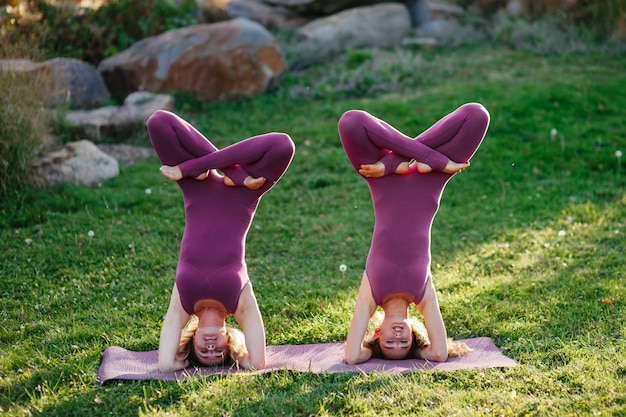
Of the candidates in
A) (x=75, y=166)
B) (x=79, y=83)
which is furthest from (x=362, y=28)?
(x=75, y=166)

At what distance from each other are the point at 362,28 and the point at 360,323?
402 inches

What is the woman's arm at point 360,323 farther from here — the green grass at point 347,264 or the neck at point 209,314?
the neck at point 209,314

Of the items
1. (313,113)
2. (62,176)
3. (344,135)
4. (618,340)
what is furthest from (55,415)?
(313,113)

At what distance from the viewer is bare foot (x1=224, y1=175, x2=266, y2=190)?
4.45 meters

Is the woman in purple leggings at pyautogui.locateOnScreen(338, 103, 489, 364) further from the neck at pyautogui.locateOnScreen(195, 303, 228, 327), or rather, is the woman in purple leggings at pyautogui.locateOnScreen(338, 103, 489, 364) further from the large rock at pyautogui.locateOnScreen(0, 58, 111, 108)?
the large rock at pyautogui.locateOnScreen(0, 58, 111, 108)

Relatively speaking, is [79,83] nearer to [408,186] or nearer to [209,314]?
[209,314]

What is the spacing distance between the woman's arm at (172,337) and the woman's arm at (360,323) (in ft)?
3.75

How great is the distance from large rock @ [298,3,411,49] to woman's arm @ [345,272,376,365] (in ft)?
30.5

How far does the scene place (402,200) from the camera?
4.57 metres

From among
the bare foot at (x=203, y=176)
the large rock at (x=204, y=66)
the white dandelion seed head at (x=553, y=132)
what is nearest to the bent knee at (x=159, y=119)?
the bare foot at (x=203, y=176)

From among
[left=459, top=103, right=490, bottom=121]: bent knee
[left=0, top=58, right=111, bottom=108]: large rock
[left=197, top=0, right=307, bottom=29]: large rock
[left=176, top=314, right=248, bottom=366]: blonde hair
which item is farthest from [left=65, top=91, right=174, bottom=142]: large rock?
[left=459, top=103, right=490, bottom=121]: bent knee

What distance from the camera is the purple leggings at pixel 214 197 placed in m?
4.44

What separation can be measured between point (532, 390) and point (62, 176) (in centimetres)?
596

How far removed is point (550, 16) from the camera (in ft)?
45.5
